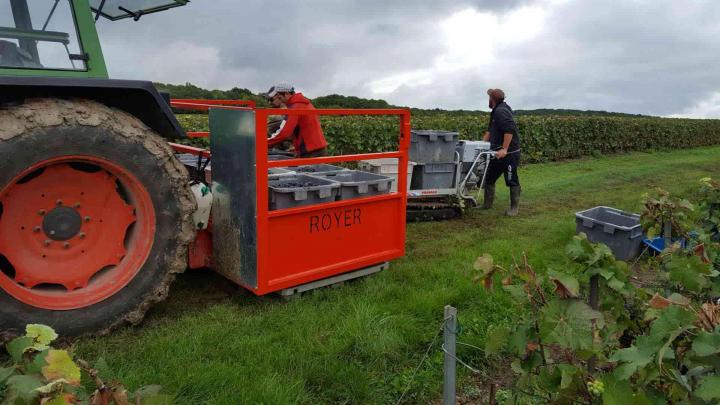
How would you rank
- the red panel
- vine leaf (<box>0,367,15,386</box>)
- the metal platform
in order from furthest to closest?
the metal platform
the red panel
vine leaf (<box>0,367,15,386</box>)

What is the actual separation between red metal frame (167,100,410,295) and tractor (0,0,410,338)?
12mm

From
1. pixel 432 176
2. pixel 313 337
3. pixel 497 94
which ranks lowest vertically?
pixel 313 337

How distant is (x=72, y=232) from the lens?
3404 millimetres

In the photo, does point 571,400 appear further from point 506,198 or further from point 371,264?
point 506,198

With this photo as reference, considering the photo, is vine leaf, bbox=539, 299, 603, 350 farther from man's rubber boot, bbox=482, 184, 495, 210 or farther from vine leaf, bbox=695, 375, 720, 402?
man's rubber boot, bbox=482, 184, 495, 210

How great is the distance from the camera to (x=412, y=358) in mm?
3416

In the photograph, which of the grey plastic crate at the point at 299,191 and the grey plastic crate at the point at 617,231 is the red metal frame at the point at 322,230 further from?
the grey plastic crate at the point at 617,231

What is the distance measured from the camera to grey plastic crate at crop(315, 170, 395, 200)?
442 centimetres

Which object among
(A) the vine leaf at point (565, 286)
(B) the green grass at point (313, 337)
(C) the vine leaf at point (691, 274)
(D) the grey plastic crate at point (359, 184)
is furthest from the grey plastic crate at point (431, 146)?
(A) the vine leaf at point (565, 286)

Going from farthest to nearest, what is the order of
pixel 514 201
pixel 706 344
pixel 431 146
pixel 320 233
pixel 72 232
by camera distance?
pixel 514 201 → pixel 431 146 → pixel 320 233 → pixel 72 232 → pixel 706 344

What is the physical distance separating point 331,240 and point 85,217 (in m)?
1.70

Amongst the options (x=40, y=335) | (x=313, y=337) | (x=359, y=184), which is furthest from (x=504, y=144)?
(x=40, y=335)

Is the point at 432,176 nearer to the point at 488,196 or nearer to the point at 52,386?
the point at 488,196

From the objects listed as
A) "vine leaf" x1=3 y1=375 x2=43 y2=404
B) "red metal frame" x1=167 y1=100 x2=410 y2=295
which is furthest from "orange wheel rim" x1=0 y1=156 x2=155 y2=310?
"vine leaf" x1=3 y1=375 x2=43 y2=404
